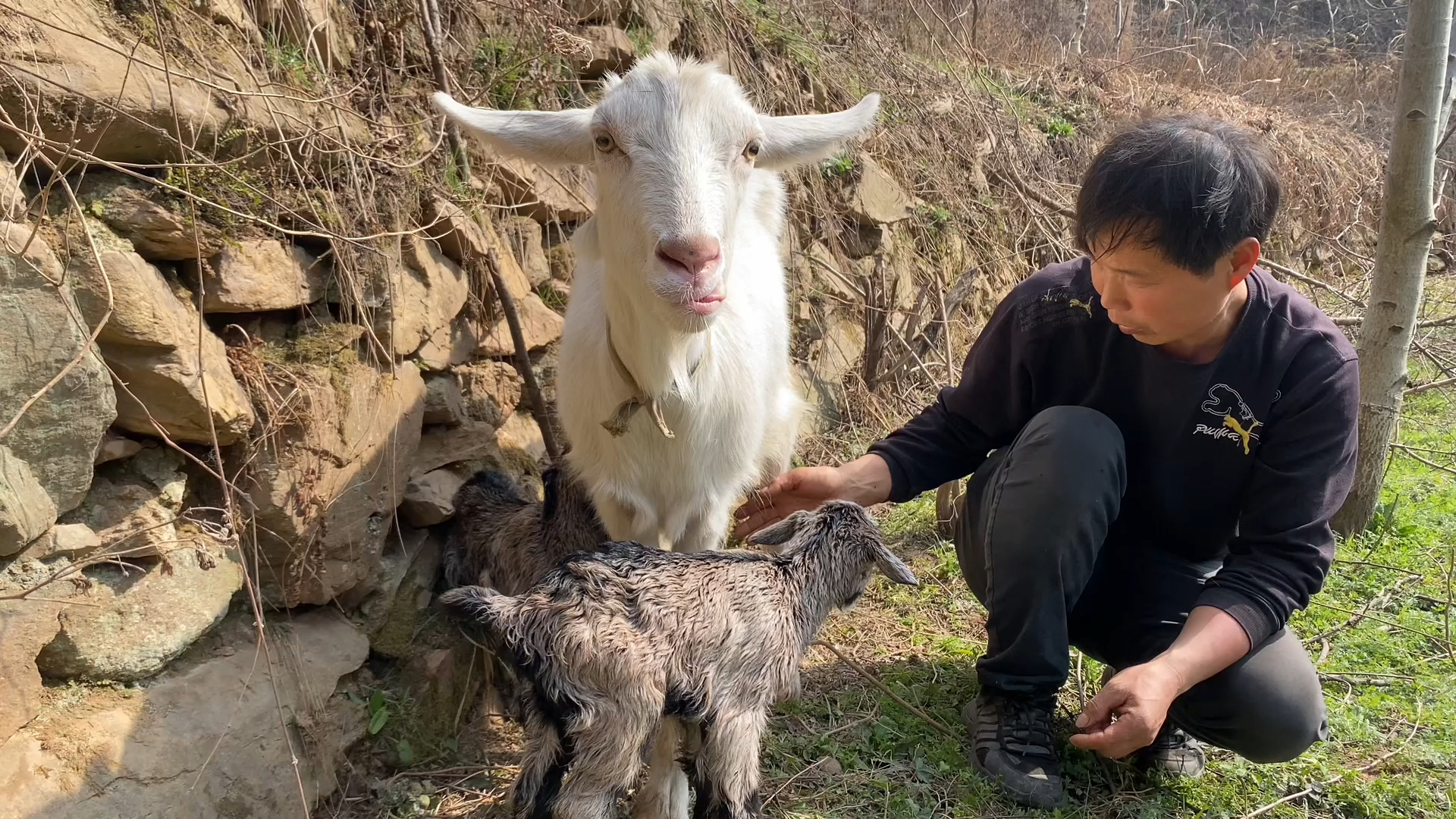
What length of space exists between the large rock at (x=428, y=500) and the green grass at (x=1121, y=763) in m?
1.35

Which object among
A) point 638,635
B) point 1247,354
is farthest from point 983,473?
point 638,635

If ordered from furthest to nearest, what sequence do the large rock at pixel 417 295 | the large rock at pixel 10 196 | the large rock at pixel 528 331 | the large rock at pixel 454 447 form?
the large rock at pixel 528 331 < the large rock at pixel 454 447 < the large rock at pixel 417 295 < the large rock at pixel 10 196

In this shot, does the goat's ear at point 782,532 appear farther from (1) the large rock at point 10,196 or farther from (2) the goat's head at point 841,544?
(1) the large rock at point 10,196

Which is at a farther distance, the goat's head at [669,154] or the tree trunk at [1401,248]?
the tree trunk at [1401,248]

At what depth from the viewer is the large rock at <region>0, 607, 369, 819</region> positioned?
2.14m

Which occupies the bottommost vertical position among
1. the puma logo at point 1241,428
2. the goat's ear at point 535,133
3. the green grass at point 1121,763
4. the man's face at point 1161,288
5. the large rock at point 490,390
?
the green grass at point 1121,763

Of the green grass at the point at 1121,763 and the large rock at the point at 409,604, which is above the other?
the large rock at the point at 409,604

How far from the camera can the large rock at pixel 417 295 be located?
10.2 feet

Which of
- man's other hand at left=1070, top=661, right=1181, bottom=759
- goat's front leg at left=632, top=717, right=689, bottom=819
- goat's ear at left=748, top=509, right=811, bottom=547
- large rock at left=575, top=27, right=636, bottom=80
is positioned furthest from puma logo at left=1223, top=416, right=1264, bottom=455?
large rock at left=575, top=27, right=636, bottom=80

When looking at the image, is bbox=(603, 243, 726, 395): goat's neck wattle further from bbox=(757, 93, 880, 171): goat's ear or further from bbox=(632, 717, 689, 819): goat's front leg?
bbox=(632, 717, 689, 819): goat's front leg

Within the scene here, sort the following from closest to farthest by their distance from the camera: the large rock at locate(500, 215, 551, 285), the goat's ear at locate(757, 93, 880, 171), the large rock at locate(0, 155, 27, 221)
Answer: the large rock at locate(0, 155, 27, 221), the goat's ear at locate(757, 93, 880, 171), the large rock at locate(500, 215, 551, 285)

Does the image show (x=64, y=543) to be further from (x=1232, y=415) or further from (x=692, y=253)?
(x=1232, y=415)

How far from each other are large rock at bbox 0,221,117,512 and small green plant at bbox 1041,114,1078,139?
7312mm

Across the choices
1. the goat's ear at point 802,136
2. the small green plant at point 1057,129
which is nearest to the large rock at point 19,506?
the goat's ear at point 802,136
